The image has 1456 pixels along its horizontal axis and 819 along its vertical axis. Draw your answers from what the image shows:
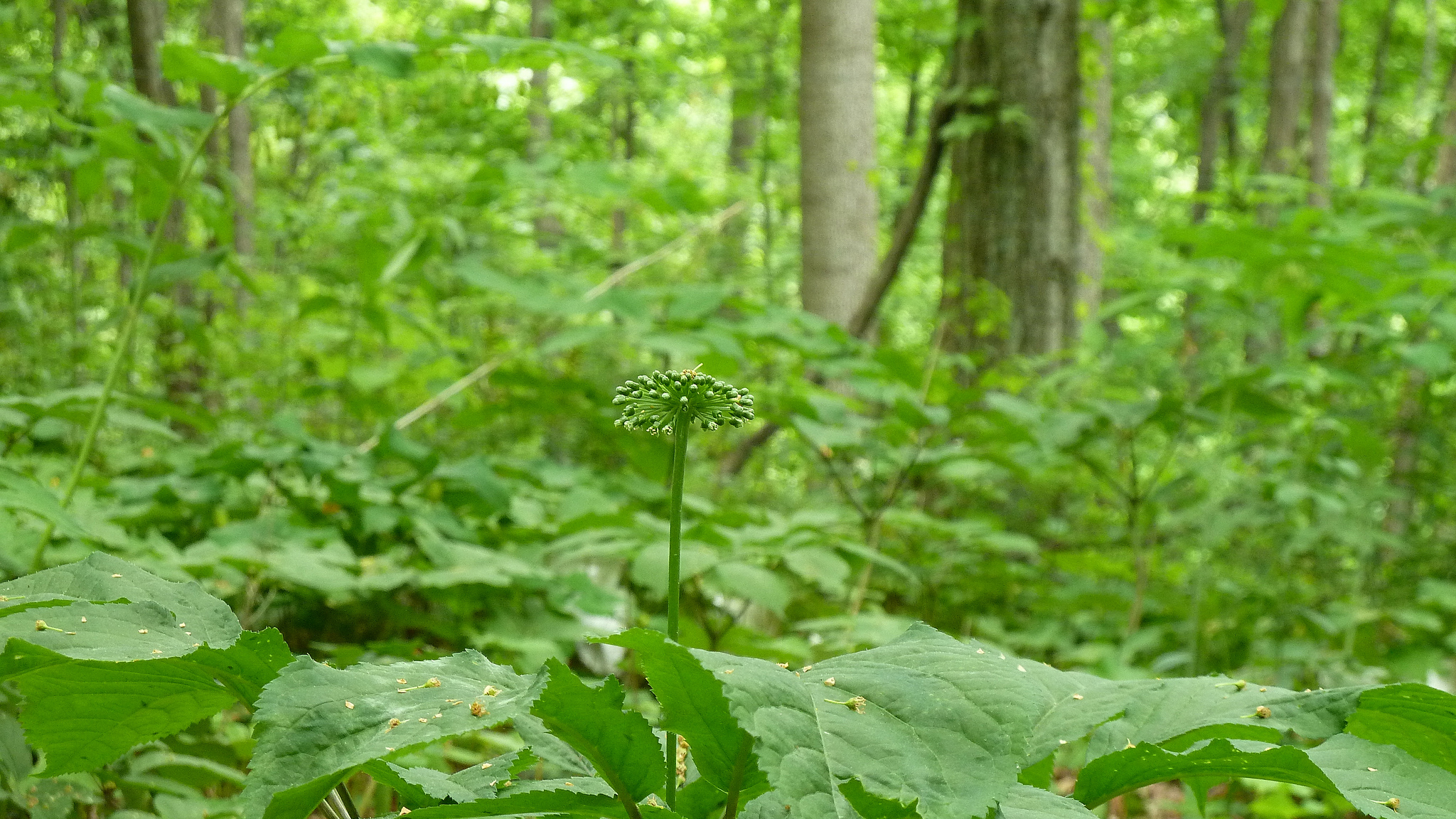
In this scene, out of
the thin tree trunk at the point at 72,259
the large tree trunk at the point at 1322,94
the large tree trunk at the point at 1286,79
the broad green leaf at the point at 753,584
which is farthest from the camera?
the large tree trunk at the point at 1286,79

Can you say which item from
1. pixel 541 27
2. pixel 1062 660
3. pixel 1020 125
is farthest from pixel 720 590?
pixel 541 27

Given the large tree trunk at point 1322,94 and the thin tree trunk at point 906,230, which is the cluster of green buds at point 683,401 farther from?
the large tree trunk at point 1322,94

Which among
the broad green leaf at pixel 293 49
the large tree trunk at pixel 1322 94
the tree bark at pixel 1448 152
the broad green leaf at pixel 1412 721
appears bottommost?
the broad green leaf at pixel 1412 721

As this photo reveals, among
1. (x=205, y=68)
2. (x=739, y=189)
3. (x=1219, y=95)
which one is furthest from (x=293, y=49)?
(x=1219, y=95)

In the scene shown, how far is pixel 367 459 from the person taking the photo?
265 centimetres

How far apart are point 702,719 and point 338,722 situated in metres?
0.24

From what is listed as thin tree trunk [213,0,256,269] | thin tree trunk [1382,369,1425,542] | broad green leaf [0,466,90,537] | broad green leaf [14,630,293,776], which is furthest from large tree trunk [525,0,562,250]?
broad green leaf [14,630,293,776]

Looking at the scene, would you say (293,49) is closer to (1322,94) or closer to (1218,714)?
(1218,714)

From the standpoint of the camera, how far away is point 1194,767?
32.0 inches

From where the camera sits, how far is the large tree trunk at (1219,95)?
1395cm

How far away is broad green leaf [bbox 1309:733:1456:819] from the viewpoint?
2.52ft

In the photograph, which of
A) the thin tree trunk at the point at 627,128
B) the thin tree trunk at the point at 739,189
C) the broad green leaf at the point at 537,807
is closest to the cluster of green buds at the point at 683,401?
the broad green leaf at the point at 537,807

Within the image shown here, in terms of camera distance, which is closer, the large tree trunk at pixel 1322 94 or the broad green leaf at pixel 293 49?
the broad green leaf at pixel 293 49

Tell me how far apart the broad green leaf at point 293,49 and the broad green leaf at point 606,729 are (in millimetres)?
1634
